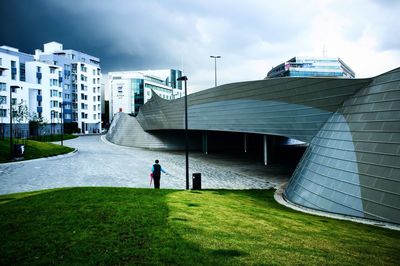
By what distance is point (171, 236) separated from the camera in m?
7.45

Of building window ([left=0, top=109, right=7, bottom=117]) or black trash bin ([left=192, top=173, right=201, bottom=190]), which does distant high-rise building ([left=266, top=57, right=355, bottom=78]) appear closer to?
building window ([left=0, top=109, right=7, bottom=117])

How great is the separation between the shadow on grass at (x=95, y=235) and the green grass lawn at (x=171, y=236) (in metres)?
0.02

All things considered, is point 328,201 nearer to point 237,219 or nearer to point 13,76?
point 237,219

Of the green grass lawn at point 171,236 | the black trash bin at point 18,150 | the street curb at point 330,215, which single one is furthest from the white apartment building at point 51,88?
the green grass lawn at point 171,236

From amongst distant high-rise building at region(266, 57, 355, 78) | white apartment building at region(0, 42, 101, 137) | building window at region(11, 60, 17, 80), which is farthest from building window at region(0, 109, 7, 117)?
distant high-rise building at region(266, 57, 355, 78)

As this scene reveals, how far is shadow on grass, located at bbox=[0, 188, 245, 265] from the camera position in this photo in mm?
6246

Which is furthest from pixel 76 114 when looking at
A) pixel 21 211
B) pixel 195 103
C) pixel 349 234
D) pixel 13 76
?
pixel 349 234

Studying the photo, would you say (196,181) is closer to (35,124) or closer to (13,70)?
(35,124)

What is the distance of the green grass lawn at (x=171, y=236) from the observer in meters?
6.38

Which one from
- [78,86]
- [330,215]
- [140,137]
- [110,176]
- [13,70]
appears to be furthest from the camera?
[78,86]

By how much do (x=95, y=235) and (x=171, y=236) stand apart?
6.50 ft

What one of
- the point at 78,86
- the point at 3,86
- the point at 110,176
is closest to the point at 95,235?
the point at 110,176

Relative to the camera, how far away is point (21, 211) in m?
10.2

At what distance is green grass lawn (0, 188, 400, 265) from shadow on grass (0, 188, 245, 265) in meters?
0.02
